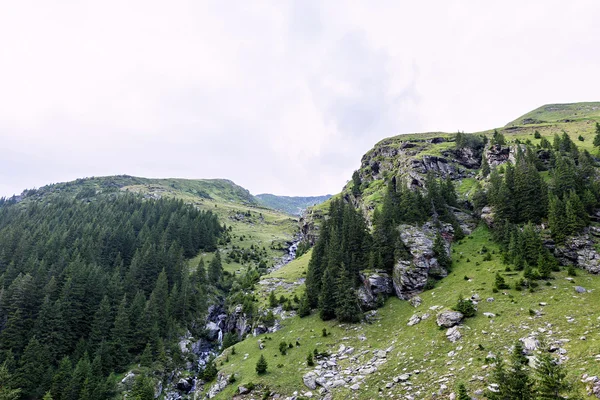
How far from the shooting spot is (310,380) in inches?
1497

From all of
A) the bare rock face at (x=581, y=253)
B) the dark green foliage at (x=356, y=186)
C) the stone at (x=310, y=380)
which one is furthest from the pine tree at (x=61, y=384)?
the dark green foliage at (x=356, y=186)

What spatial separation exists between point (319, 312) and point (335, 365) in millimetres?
20495

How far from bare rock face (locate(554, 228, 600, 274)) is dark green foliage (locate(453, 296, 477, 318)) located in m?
20.9

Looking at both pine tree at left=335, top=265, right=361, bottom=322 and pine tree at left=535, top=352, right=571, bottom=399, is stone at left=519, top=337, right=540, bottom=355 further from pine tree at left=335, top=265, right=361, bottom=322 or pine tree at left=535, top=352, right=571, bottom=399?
pine tree at left=335, top=265, right=361, bottom=322

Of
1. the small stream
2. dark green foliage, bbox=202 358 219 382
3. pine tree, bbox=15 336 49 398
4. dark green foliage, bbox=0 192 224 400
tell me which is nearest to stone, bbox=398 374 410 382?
dark green foliage, bbox=202 358 219 382

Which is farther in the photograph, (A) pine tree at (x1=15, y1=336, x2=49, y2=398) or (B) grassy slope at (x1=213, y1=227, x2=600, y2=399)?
(A) pine tree at (x1=15, y1=336, x2=49, y2=398)

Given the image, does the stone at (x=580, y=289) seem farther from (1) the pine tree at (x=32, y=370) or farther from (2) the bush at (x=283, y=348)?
(1) the pine tree at (x=32, y=370)

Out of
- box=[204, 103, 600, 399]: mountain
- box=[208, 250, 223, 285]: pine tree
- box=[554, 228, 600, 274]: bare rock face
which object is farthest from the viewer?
box=[208, 250, 223, 285]: pine tree

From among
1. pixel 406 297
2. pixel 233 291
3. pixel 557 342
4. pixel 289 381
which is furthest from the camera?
pixel 233 291

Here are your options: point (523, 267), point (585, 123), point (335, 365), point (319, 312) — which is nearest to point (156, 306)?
point (319, 312)

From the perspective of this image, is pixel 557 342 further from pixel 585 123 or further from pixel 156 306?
pixel 585 123

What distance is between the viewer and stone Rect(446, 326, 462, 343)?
36.3 meters

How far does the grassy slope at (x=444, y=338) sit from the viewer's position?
2948 cm

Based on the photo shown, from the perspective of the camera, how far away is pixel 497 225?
210 feet
